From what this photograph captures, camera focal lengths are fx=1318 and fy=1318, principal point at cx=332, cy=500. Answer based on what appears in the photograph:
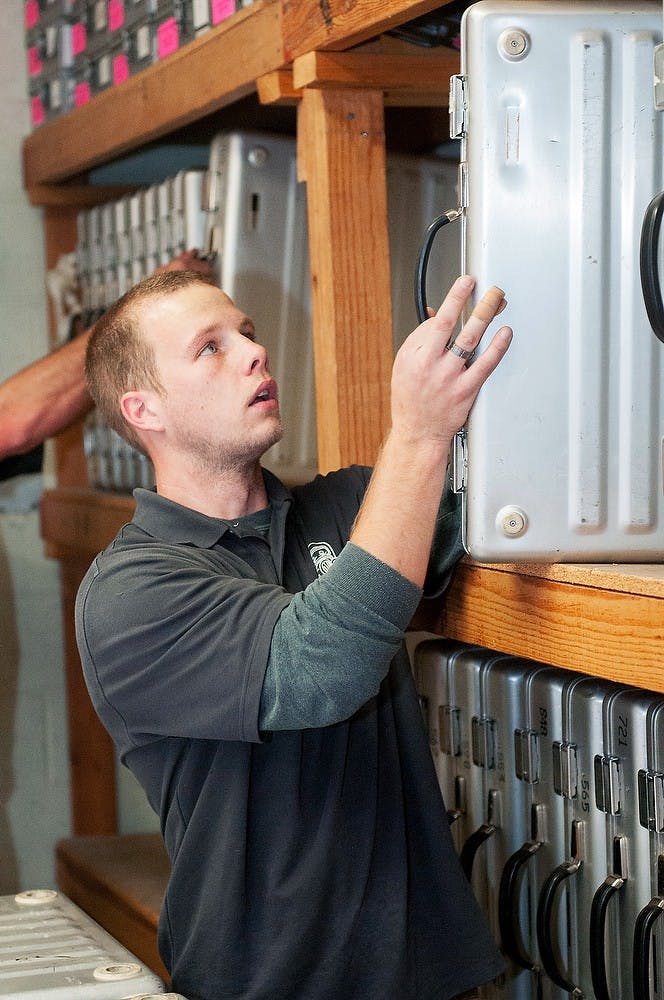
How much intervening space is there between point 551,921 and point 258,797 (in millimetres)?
339

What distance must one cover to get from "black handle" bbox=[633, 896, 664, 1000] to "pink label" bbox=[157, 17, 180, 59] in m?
1.53

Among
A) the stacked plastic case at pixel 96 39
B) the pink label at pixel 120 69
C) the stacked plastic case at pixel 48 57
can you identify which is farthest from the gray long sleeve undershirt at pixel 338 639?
the stacked plastic case at pixel 48 57

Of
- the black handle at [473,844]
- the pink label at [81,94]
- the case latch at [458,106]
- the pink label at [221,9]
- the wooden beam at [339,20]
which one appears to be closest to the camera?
the case latch at [458,106]

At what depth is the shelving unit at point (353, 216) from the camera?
1097 millimetres

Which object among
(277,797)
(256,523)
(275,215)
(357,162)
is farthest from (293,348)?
(277,797)

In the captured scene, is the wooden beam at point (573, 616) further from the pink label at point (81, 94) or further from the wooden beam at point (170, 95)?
the pink label at point (81, 94)

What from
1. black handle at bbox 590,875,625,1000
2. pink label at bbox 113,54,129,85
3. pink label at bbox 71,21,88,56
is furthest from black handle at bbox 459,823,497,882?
pink label at bbox 71,21,88,56

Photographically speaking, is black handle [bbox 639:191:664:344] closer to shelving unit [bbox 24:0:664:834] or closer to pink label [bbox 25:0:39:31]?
shelving unit [bbox 24:0:664:834]

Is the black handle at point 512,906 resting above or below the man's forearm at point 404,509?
below

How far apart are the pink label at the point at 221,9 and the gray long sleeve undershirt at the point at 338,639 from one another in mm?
1063

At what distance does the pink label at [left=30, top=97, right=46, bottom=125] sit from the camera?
284 centimetres

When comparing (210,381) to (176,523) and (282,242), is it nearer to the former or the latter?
(176,523)

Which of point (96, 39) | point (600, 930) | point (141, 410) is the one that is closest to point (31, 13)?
point (96, 39)

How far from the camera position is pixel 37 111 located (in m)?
2.88
